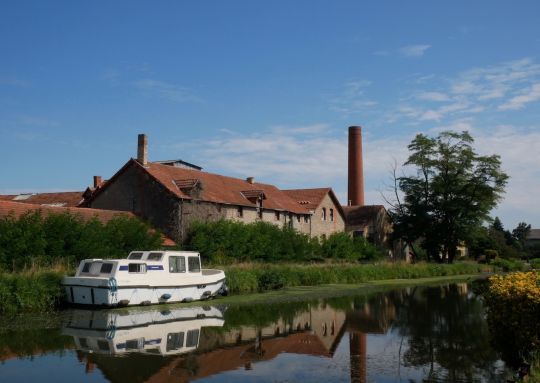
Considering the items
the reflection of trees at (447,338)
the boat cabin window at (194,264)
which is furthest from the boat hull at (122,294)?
the reflection of trees at (447,338)

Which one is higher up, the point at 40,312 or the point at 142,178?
the point at 142,178

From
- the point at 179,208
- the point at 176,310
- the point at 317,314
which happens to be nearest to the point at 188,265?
the point at 176,310

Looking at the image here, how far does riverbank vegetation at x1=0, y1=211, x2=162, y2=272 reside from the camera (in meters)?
22.8

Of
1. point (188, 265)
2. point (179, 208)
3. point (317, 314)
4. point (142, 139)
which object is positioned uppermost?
point (142, 139)

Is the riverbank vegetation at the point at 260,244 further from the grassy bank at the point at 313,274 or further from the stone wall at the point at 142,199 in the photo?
the grassy bank at the point at 313,274

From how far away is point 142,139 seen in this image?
37.4 meters

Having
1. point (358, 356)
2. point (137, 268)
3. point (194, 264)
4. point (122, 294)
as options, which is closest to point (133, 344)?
point (358, 356)

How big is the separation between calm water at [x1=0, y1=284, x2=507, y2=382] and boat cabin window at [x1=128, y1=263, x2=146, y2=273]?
1543 mm

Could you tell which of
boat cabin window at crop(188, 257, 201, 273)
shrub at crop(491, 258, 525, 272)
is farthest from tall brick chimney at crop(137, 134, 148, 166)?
shrub at crop(491, 258, 525, 272)

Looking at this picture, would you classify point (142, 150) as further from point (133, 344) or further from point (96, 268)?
point (133, 344)

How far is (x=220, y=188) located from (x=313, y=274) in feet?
35.3

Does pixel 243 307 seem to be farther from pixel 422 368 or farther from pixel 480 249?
pixel 480 249

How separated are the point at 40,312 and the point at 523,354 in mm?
15783

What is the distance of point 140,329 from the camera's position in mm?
16594
